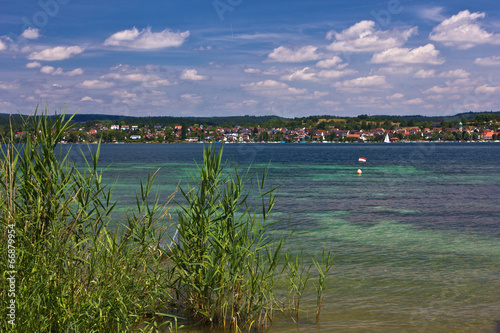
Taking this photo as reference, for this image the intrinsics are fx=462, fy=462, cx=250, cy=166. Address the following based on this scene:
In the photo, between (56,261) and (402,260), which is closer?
(56,261)

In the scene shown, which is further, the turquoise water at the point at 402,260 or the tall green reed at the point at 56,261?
the turquoise water at the point at 402,260

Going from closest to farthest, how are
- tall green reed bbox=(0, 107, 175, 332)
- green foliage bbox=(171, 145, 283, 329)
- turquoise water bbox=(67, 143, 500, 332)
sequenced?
tall green reed bbox=(0, 107, 175, 332)
green foliage bbox=(171, 145, 283, 329)
turquoise water bbox=(67, 143, 500, 332)

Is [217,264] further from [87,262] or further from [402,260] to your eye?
[402,260]

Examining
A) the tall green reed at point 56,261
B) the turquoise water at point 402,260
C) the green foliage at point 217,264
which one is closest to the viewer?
the tall green reed at point 56,261

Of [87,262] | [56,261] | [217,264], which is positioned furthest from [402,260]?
[56,261]

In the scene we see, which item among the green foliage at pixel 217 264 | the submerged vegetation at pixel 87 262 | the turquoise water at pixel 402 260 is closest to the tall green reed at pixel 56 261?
the submerged vegetation at pixel 87 262

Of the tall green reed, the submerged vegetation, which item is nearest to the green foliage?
the submerged vegetation

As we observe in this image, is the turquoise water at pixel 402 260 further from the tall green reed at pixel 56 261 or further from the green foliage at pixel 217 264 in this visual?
the tall green reed at pixel 56 261

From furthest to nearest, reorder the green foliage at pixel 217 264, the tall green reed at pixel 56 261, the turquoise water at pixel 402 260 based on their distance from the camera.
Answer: the turquoise water at pixel 402 260
the green foliage at pixel 217 264
the tall green reed at pixel 56 261

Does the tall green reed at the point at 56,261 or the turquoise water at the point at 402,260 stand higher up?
the tall green reed at the point at 56,261

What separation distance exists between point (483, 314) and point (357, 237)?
26.3ft

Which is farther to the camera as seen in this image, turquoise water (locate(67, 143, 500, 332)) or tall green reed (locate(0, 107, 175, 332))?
turquoise water (locate(67, 143, 500, 332))

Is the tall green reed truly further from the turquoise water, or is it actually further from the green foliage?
the turquoise water

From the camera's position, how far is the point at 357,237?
16.8m
